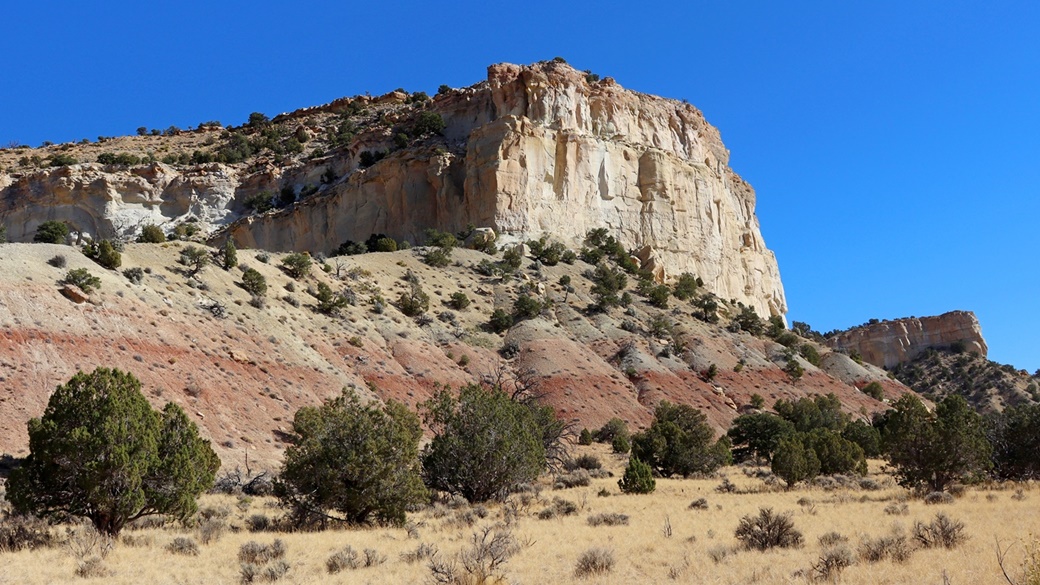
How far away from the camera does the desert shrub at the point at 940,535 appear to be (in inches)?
532

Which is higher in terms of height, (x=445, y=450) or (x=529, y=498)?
(x=445, y=450)

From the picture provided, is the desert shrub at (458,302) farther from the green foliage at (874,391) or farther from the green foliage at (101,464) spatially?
the green foliage at (101,464)

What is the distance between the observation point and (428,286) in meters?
59.0

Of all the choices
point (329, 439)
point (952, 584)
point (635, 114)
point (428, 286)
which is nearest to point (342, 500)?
point (329, 439)

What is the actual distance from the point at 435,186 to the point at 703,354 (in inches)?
1331

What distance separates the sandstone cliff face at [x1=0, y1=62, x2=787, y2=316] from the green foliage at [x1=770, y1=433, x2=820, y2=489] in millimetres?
45926

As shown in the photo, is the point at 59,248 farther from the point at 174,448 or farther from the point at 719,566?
the point at 719,566

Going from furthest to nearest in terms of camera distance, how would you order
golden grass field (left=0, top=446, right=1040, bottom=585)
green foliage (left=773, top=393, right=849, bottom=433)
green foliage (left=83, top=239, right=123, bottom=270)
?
→ green foliage (left=773, top=393, right=849, bottom=433)
green foliage (left=83, top=239, right=123, bottom=270)
golden grass field (left=0, top=446, right=1040, bottom=585)

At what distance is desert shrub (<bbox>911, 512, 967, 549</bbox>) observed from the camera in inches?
532

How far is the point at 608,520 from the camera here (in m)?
19.0

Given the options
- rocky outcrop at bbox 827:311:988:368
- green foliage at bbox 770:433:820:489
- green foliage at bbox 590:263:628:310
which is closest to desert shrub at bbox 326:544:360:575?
green foliage at bbox 770:433:820:489

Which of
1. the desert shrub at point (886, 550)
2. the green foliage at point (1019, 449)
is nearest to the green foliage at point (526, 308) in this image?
the green foliage at point (1019, 449)

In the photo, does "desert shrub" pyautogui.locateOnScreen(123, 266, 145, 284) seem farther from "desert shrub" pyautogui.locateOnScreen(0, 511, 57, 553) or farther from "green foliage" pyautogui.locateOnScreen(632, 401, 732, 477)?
Answer: "green foliage" pyautogui.locateOnScreen(632, 401, 732, 477)

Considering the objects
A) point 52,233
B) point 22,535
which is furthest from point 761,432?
point 52,233
